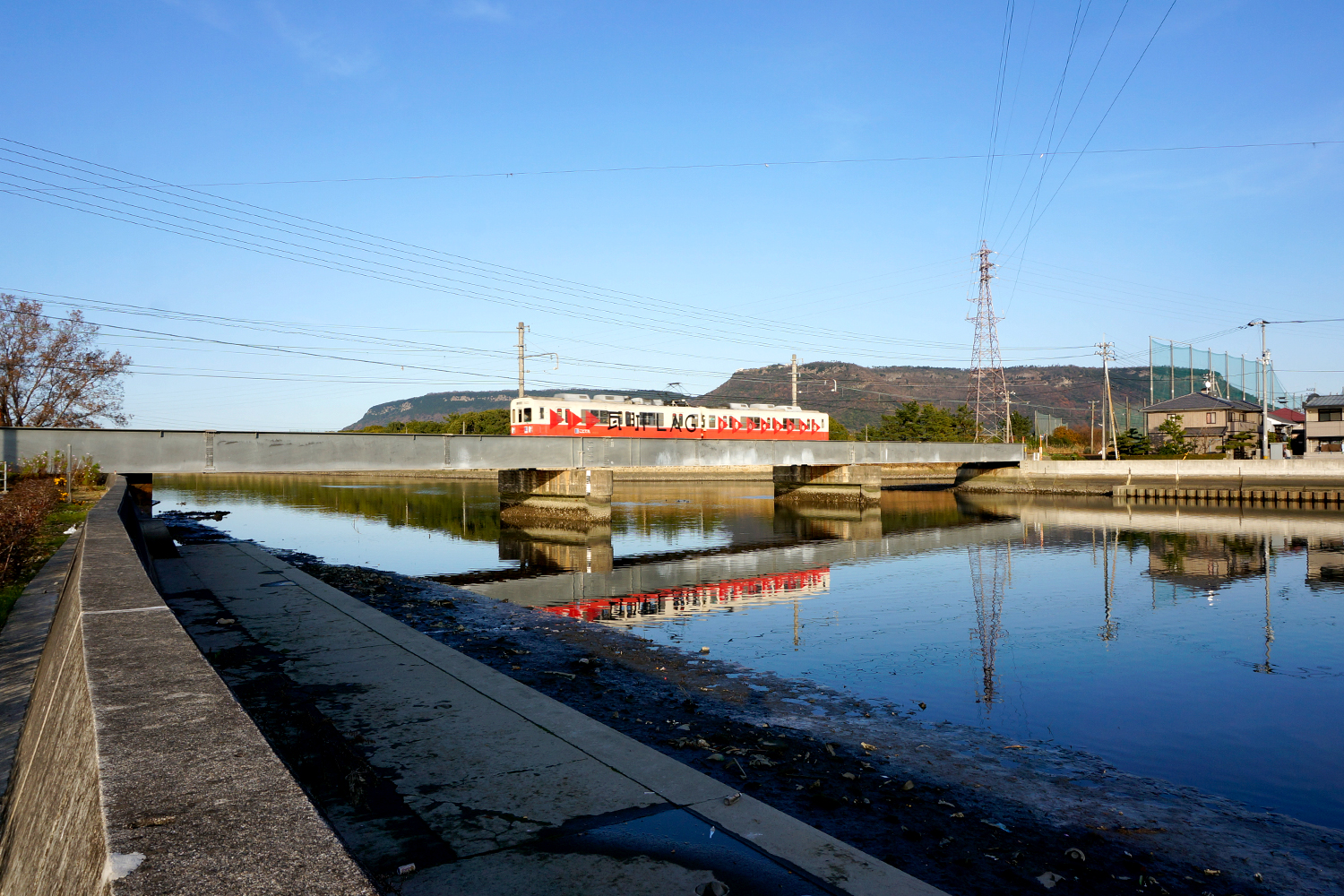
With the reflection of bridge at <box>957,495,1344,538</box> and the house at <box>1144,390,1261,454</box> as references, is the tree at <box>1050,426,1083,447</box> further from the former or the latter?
the reflection of bridge at <box>957,495,1344,538</box>

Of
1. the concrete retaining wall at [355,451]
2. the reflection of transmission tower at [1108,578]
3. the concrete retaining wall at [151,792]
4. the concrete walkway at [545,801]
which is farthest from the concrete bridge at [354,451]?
the concrete retaining wall at [151,792]

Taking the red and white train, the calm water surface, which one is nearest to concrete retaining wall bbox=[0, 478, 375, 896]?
the calm water surface

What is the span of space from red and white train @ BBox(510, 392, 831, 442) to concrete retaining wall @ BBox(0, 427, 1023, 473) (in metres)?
3.49

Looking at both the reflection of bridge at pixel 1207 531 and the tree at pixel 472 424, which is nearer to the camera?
the reflection of bridge at pixel 1207 531

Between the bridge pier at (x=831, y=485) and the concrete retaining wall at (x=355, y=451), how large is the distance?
948cm

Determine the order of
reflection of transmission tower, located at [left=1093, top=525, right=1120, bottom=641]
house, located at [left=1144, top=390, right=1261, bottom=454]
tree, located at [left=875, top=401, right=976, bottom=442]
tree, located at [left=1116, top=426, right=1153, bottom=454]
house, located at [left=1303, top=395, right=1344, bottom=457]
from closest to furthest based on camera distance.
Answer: reflection of transmission tower, located at [left=1093, top=525, right=1120, bottom=641]
house, located at [left=1303, top=395, right=1344, bottom=457]
tree, located at [left=1116, top=426, right=1153, bottom=454]
house, located at [left=1144, top=390, right=1261, bottom=454]
tree, located at [left=875, top=401, right=976, bottom=442]

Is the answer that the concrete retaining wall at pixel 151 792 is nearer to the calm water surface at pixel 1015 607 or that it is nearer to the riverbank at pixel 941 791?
the riverbank at pixel 941 791

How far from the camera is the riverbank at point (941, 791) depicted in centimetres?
662

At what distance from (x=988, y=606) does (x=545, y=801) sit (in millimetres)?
18942

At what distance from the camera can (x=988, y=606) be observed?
22.2 m

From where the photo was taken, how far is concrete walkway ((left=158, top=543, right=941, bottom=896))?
16.1 ft

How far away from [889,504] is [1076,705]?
56.7 m

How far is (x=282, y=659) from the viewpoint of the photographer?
33.9ft

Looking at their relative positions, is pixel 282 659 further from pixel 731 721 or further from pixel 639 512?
pixel 639 512
